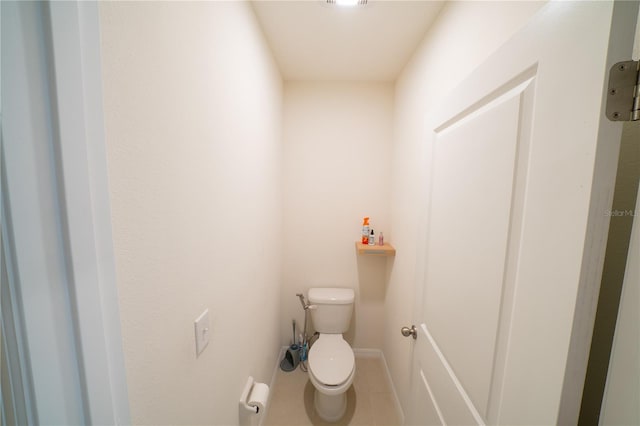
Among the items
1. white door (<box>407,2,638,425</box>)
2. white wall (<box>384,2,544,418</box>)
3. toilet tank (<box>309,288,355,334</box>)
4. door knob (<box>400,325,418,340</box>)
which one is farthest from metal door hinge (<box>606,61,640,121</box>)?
toilet tank (<box>309,288,355,334</box>)

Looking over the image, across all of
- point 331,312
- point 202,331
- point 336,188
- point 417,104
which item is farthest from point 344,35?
point 331,312

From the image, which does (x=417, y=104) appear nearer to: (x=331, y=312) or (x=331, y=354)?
(x=331, y=312)

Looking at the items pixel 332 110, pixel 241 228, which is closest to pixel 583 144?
pixel 241 228

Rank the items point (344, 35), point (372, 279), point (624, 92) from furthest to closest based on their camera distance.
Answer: point (372, 279)
point (344, 35)
point (624, 92)

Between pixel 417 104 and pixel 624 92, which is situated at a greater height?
pixel 417 104

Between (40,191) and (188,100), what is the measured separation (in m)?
0.43

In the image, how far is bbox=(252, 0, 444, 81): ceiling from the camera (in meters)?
1.08

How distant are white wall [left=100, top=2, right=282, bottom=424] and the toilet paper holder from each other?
4 cm

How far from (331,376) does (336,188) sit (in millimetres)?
1322

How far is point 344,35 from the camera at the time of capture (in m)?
1.26

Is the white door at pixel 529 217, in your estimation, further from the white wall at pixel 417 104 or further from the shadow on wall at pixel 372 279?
the shadow on wall at pixel 372 279

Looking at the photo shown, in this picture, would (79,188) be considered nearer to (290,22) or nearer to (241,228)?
(241,228)

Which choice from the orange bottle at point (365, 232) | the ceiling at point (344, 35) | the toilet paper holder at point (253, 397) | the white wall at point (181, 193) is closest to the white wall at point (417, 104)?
the ceiling at point (344, 35)

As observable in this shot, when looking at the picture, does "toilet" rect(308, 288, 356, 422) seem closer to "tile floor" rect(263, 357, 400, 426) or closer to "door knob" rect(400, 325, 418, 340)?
"tile floor" rect(263, 357, 400, 426)
